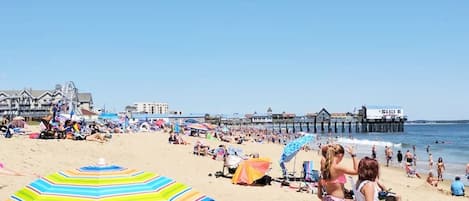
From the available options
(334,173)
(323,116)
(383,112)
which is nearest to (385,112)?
(383,112)

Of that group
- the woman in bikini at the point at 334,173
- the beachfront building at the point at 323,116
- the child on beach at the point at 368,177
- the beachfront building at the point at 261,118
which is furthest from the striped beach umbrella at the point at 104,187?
the beachfront building at the point at 261,118

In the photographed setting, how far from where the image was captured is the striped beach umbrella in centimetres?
356

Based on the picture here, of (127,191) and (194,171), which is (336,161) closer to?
(127,191)

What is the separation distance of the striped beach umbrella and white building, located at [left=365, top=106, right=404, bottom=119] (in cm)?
8633

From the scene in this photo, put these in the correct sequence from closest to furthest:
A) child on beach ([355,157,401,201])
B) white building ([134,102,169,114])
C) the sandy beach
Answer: child on beach ([355,157,401,201]) → the sandy beach → white building ([134,102,169,114])

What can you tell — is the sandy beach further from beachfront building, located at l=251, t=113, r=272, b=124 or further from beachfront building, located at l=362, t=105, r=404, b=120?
beachfront building, located at l=251, t=113, r=272, b=124

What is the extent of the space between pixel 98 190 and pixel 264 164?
8.48 m

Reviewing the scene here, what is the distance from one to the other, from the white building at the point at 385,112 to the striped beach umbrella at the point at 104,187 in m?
86.3

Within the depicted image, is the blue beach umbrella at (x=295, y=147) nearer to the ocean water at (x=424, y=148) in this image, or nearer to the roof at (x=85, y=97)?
the ocean water at (x=424, y=148)

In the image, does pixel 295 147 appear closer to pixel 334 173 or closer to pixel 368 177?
pixel 334 173

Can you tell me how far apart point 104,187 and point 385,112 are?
88.0 metres

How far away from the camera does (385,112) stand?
86.8 meters

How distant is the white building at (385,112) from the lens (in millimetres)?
85938

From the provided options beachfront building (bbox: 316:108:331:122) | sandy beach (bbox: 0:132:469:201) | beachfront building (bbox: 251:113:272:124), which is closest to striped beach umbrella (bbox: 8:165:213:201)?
sandy beach (bbox: 0:132:469:201)
